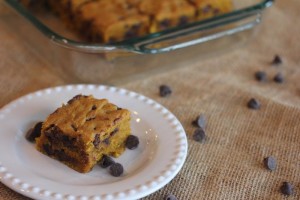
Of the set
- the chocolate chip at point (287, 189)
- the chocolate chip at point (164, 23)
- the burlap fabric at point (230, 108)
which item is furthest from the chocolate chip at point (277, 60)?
the chocolate chip at point (287, 189)

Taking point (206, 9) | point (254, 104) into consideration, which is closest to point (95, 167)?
point (254, 104)

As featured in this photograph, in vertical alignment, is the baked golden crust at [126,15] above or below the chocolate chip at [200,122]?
above

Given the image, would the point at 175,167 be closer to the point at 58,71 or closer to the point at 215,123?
the point at 215,123

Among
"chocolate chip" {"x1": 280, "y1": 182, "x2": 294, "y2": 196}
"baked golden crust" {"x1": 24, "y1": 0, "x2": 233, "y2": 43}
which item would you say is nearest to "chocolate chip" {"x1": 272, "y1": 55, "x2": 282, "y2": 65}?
"baked golden crust" {"x1": 24, "y1": 0, "x2": 233, "y2": 43}

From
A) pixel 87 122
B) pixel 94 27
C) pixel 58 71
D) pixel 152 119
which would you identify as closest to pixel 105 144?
pixel 87 122

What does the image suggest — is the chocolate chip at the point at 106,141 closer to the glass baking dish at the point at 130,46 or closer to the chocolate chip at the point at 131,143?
the chocolate chip at the point at 131,143

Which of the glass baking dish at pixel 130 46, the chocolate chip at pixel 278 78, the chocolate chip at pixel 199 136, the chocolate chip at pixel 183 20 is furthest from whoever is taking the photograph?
the chocolate chip at pixel 183 20
